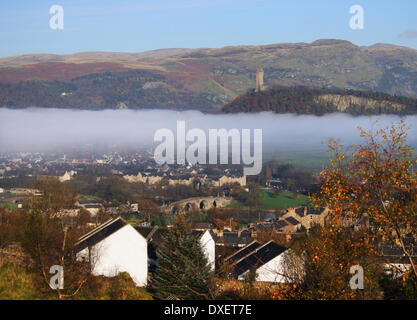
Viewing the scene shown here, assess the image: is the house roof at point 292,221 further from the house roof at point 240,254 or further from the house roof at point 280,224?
the house roof at point 240,254

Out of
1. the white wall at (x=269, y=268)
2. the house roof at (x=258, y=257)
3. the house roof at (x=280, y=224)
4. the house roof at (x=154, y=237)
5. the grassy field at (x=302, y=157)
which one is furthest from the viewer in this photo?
the grassy field at (x=302, y=157)

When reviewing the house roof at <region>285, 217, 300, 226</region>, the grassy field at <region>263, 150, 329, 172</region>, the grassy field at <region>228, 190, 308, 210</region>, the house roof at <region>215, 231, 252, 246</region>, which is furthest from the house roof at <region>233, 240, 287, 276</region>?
the grassy field at <region>263, 150, 329, 172</region>

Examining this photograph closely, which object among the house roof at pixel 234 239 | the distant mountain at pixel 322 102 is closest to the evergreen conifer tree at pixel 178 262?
the house roof at pixel 234 239

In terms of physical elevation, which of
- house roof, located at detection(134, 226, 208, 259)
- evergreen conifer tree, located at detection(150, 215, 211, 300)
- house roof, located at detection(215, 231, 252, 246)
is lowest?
house roof, located at detection(215, 231, 252, 246)

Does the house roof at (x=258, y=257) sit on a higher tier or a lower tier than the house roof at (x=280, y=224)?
higher

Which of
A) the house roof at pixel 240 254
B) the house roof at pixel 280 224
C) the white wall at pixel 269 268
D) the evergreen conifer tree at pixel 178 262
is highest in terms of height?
the evergreen conifer tree at pixel 178 262

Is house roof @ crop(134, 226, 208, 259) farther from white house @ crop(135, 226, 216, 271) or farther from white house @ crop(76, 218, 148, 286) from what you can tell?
white house @ crop(76, 218, 148, 286)

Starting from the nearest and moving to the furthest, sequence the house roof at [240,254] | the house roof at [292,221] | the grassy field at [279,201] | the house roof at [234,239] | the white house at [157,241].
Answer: the white house at [157,241] < the house roof at [240,254] < the house roof at [234,239] < the house roof at [292,221] < the grassy field at [279,201]
